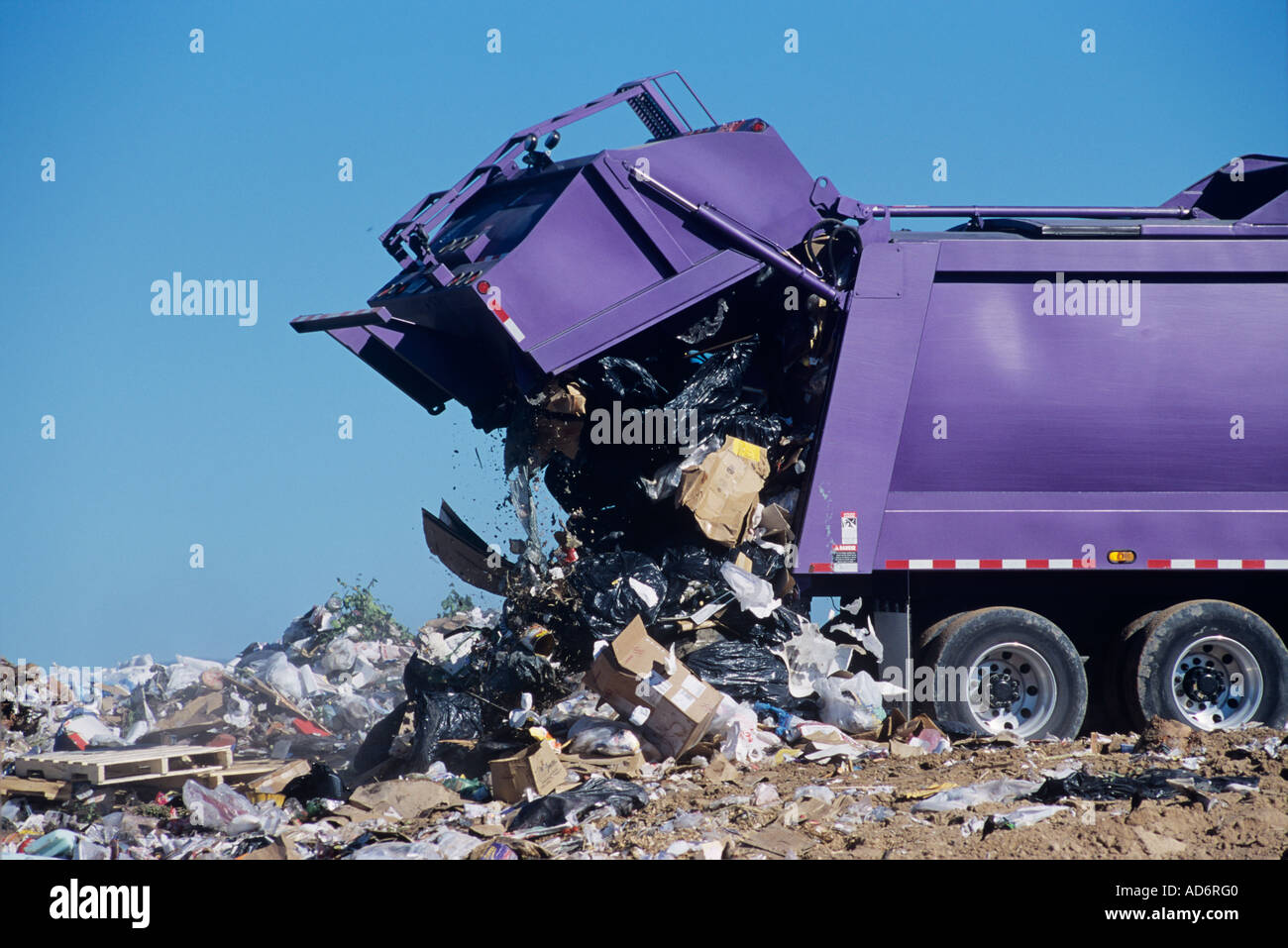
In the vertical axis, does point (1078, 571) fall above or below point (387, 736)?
above

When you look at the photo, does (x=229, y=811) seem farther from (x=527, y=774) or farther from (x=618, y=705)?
(x=618, y=705)

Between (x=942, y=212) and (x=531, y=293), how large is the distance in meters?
2.37

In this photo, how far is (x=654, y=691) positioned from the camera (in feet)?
19.9

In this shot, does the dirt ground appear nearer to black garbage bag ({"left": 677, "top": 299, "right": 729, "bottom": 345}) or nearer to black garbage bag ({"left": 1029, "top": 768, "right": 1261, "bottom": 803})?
black garbage bag ({"left": 1029, "top": 768, "right": 1261, "bottom": 803})

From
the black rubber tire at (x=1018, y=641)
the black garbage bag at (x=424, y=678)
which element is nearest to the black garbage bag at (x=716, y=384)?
the black rubber tire at (x=1018, y=641)

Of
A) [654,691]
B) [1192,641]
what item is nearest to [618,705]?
[654,691]

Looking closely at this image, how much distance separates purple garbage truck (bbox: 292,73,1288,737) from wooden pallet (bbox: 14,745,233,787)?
7.91 feet

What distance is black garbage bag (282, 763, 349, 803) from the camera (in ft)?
20.3

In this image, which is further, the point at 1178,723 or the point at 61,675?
the point at 61,675

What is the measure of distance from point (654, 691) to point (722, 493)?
1104mm

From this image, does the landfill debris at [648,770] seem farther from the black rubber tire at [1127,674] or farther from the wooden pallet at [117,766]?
the black rubber tire at [1127,674]

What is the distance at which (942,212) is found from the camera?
7090 mm

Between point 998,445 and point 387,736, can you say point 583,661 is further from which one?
point 998,445
